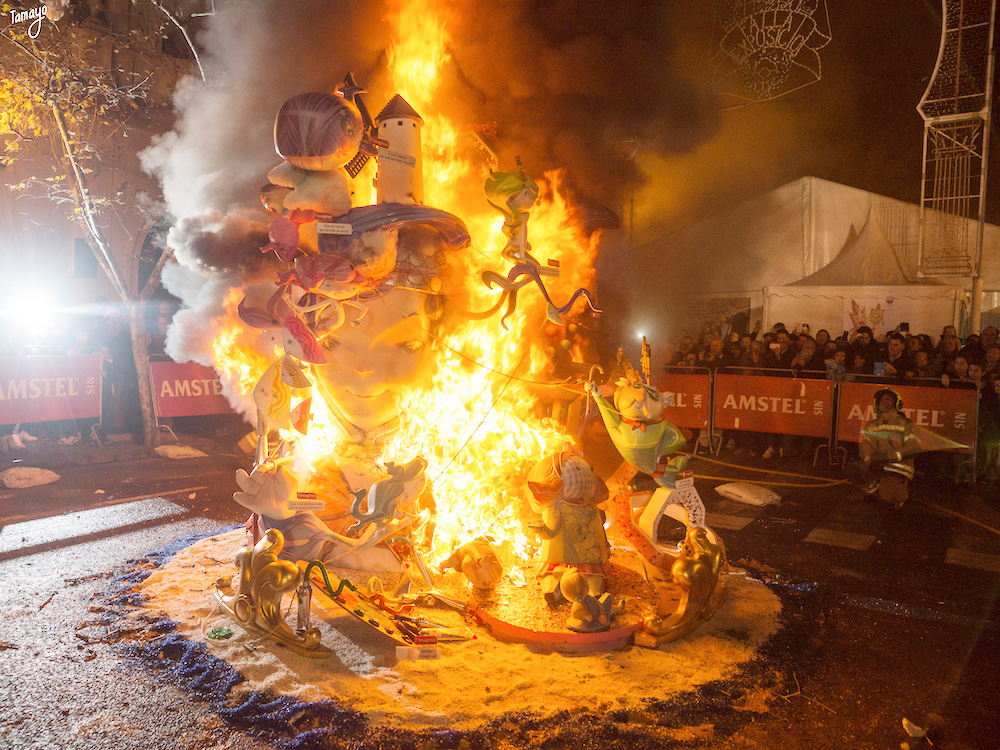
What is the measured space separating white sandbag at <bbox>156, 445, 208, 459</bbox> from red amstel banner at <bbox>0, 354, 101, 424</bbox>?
5.28 ft

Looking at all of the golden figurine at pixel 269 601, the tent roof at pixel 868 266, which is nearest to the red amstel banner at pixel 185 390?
the golden figurine at pixel 269 601

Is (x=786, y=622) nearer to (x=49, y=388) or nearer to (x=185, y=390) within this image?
(x=185, y=390)

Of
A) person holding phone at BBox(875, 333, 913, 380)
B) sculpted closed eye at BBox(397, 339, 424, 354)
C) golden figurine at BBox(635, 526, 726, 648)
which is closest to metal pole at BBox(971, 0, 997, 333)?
person holding phone at BBox(875, 333, 913, 380)

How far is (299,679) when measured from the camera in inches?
152

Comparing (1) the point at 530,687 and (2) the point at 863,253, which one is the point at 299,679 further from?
(2) the point at 863,253

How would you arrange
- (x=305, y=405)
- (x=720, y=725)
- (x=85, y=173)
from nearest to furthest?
(x=720, y=725) < (x=305, y=405) < (x=85, y=173)

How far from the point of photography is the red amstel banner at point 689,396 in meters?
11.9

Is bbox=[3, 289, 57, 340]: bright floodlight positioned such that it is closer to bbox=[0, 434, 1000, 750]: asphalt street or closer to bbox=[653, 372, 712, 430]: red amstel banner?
bbox=[0, 434, 1000, 750]: asphalt street

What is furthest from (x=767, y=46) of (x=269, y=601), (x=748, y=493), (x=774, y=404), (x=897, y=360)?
(x=269, y=601)

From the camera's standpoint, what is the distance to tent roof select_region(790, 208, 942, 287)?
13.4 meters

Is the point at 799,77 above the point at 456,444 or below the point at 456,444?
above

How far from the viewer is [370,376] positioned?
541 cm

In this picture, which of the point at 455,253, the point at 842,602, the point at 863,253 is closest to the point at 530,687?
the point at 842,602

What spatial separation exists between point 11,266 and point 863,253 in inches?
740
